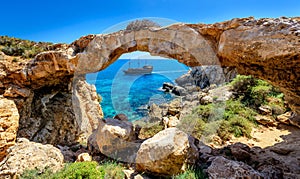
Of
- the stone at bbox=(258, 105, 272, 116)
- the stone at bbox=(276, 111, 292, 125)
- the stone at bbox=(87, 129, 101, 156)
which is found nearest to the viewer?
the stone at bbox=(87, 129, 101, 156)

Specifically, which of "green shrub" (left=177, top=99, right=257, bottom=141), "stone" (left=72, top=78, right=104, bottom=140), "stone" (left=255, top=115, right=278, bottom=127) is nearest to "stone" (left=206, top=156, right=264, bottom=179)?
"green shrub" (left=177, top=99, right=257, bottom=141)

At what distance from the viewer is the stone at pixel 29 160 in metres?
4.24

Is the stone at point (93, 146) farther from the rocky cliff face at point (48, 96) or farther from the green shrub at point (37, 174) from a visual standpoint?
the rocky cliff face at point (48, 96)

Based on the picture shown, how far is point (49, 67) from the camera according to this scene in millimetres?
6402

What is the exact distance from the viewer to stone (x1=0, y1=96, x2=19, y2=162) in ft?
17.5

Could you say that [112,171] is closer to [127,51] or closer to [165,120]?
[127,51]

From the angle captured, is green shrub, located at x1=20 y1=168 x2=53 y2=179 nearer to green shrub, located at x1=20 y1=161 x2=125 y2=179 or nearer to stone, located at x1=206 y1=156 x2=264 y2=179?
green shrub, located at x1=20 y1=161 x2=125 y2=179

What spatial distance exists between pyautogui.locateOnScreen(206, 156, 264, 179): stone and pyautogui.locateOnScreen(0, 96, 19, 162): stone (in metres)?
6.02

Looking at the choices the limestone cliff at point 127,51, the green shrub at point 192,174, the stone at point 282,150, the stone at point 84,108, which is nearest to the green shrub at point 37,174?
the green shrub at point 192,174

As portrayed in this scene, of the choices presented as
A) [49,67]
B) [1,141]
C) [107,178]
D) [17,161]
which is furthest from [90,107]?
[107,178]

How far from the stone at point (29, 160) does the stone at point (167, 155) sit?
7.91ft

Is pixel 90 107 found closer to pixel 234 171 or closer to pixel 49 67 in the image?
pixel 49 67

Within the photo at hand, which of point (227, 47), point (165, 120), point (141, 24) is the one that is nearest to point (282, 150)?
point (227, 47)

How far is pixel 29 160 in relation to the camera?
4.50m
